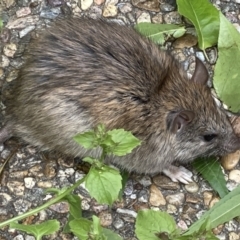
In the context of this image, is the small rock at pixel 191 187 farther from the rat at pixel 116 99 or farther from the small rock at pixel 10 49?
the small rock at pixel 10 49

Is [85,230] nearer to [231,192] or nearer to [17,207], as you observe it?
[17,207]

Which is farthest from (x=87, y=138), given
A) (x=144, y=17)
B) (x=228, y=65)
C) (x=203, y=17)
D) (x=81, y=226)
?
(x=144, y=17)

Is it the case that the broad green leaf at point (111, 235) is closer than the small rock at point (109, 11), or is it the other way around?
the broad green leaf at point (111, 235)

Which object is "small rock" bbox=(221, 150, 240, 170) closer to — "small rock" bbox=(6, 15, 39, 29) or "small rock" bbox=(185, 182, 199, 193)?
"small rock" bbox=(185, 182, 199, 193)

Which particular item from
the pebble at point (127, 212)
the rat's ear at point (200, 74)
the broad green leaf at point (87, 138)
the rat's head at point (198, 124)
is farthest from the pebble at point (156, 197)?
the broad green leaf at point (87, 138)

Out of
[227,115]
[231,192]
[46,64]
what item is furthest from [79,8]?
[231,192]
